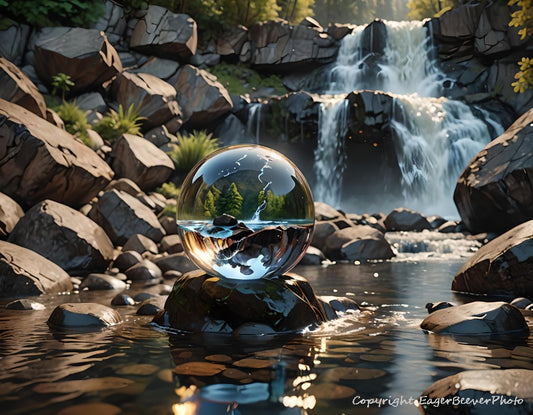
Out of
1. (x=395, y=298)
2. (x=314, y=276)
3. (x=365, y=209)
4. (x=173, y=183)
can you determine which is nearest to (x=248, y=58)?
(x=365, y=209)

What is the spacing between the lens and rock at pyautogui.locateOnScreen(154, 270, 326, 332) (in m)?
3.96

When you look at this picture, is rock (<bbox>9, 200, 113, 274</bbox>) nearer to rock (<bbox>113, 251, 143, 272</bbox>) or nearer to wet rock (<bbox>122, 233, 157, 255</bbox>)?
rock (<bbox>113, 251, 143, 272</bbox>)

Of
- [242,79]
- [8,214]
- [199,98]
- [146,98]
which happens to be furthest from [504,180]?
[242,79]

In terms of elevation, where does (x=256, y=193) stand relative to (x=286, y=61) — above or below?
below

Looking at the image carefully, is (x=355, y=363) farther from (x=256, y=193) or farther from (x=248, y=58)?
(x=248, y=58)

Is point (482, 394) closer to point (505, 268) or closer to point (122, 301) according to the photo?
point (505, 268)

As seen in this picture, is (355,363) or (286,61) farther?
(286,61)

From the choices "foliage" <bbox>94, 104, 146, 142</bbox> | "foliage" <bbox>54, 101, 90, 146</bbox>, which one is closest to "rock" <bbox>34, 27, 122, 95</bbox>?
"foliage" <bbox>94, 104, 146, 142</bbox>

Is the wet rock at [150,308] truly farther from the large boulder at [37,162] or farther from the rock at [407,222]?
the rock at [407,222]

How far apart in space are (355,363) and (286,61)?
24.0m

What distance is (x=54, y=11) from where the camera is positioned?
1831cm

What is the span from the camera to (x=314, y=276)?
8.12 m

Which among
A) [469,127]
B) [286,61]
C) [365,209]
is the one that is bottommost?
[365,209]

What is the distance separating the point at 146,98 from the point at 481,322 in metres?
15.1
